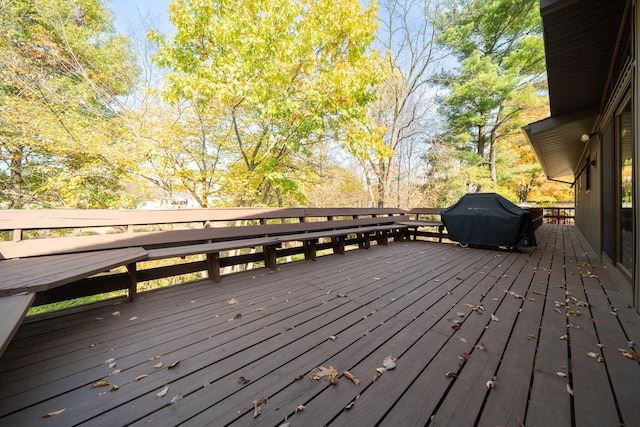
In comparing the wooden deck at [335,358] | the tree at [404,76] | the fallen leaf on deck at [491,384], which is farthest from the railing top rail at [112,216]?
the tree at [404,76]

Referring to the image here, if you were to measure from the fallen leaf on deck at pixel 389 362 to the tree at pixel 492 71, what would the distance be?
42.9ft

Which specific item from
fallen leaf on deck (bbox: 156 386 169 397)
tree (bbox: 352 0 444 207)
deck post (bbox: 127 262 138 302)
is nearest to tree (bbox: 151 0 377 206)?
deck post (bbox: 127 262 138 302)

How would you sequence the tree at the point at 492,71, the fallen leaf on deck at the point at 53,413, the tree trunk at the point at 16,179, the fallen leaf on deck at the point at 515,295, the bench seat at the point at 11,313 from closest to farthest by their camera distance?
the bench seat at the point at 11,313
the fallen leaf on deck at the point at 53,413
the fallen leaf on deck at the point at 515,295
the tree trunk at the point at 16,179
the tree at the point at 492,71

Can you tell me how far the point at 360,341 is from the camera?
72.8 inches

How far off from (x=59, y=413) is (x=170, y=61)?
18.4 feet

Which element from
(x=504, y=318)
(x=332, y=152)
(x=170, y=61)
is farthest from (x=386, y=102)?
(x=504, y=318)

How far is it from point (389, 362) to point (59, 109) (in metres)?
7.91

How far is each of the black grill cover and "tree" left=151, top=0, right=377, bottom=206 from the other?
3078mm

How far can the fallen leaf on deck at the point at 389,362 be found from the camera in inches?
60.7

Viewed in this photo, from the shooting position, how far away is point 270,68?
509cm

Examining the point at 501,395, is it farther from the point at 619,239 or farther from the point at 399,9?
the point at 399,9

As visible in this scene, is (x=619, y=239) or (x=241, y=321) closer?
(x=241, y=321)

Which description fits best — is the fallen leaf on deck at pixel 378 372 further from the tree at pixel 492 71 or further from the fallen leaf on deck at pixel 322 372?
the tree at pixel 492 71

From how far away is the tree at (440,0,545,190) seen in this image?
36.4 feet
